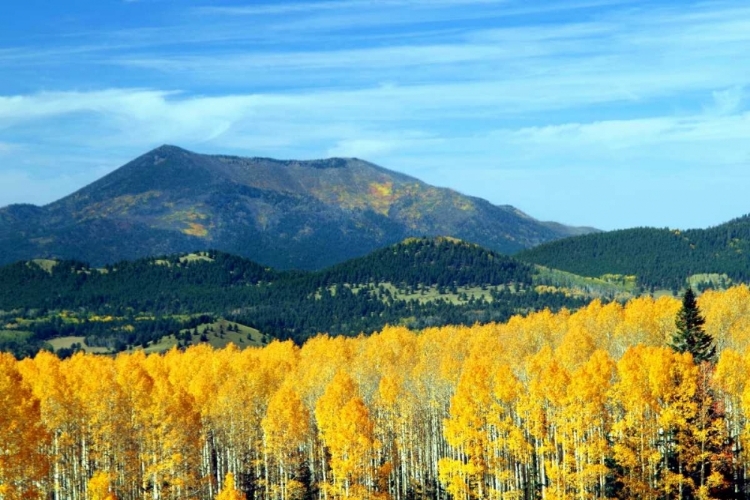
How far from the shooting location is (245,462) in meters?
122

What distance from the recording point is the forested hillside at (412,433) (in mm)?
95875

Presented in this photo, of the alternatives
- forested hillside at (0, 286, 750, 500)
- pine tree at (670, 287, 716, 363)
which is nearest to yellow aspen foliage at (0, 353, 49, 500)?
forested hillside at (0, 286, 750, 500)

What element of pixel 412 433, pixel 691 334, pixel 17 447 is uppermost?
pixel 691 334

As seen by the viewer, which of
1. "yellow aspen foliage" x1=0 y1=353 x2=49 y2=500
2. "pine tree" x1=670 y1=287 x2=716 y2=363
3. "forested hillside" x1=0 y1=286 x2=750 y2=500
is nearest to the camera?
"yellow aspen foliage" x1=0 y1=353 x2=49 y2=500

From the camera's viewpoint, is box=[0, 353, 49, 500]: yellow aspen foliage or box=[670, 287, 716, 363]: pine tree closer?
box=[0, 353, 49, 500]: yellow aspen foliage

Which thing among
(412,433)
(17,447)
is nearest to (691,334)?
(412,433)

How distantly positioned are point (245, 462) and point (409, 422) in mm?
22690

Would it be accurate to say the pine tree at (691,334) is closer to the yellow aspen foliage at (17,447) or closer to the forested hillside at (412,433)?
the forested hillside at (412,433)

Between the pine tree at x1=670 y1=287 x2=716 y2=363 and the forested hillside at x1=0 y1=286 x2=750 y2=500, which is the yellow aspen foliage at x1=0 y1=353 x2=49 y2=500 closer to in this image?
the forested hillside at x1=0 y1=286 x2=750 y2=500

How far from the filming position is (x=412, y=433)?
11819 centimetres

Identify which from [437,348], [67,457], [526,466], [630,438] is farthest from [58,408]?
[437,348]

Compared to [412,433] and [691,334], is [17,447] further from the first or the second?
[691,334]

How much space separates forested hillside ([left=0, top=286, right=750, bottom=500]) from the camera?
95.9 meters

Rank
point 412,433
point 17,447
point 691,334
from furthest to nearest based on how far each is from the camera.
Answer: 1. point 412,433
2. point 691,334
3. point 17,447
